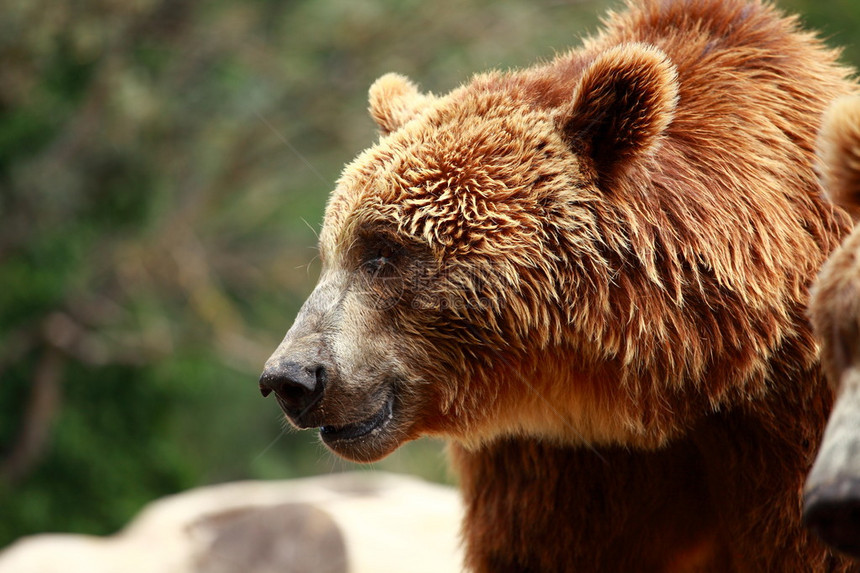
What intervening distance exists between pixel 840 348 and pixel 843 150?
0.50m

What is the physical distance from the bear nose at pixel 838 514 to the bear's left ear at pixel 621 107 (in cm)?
121

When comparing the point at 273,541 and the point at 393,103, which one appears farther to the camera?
the point at 273,541

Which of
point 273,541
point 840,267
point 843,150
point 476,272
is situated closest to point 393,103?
point 476,272

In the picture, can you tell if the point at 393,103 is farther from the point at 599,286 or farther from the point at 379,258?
the point at 599,286

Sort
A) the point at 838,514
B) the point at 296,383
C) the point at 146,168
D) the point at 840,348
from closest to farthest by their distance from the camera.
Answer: the point at 838,514 → the point at 840,348 → the point at 296,383 → the point at 146,168

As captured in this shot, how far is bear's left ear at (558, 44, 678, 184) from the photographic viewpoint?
2.84 meters

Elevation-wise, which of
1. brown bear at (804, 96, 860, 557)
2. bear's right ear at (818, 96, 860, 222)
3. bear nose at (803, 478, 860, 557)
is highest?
bear's right ear at (818, 96, 860, 222)

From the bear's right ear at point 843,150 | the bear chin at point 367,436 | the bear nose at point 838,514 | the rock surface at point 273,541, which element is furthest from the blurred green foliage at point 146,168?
the bear nose at point 838,514

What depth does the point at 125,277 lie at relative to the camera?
1169 centimetres

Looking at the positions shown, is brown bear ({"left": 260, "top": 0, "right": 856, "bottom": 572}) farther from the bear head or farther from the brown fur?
the brown fur

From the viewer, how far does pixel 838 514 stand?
6.56 ft

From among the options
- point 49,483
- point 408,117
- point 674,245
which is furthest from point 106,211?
point 674,245

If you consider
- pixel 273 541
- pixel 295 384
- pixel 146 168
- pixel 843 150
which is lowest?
pixel 273 541

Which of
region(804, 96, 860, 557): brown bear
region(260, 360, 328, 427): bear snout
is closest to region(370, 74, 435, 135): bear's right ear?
region(260, 360, 328, 427): bear snout
